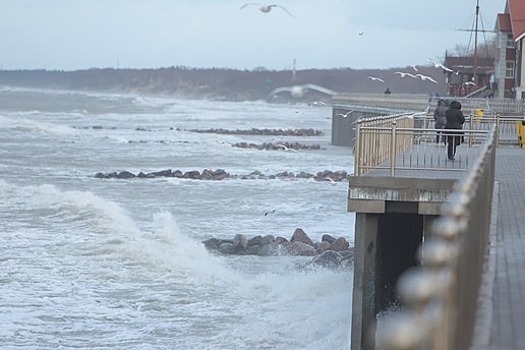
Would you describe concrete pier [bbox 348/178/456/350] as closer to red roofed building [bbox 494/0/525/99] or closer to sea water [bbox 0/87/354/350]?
sea water [bbox 0/87/354/350]

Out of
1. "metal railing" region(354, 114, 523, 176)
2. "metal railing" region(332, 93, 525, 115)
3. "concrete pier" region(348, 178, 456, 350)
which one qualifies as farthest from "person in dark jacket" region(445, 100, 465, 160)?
"metal railing" region(332, 93, 525, 115)

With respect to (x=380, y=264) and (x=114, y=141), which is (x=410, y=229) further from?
(x=114, y=141)

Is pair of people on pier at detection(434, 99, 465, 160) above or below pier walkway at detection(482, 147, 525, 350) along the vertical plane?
above

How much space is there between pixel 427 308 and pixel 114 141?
231 ft

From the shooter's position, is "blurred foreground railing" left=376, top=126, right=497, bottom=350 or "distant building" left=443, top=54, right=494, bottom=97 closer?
"blurred foreground railing" left=376, top=126, right=497, bottom=350

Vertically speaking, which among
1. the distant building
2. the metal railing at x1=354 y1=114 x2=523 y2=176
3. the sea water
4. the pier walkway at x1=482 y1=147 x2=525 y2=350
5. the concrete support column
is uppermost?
the distant building

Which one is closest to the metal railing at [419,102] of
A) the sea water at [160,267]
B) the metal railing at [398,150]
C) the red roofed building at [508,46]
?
the red roofed building at [508,46]

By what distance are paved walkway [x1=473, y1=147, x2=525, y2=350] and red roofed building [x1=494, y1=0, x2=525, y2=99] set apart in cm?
4726

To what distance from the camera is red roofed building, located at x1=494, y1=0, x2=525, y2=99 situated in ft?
203

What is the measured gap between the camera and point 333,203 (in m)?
36.6

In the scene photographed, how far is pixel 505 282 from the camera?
9172 mm

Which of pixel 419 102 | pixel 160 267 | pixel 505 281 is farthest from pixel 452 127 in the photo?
pixel 419 102

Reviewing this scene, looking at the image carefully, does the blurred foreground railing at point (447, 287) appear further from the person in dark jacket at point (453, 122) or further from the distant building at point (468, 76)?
the distant building at point (468, 76)

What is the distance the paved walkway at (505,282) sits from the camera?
7270 millimetres
